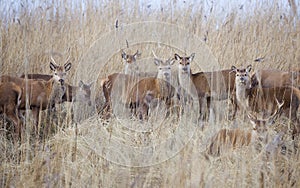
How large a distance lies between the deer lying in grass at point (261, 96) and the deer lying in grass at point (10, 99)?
2653 mm

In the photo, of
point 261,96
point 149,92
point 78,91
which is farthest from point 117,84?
point 261,96

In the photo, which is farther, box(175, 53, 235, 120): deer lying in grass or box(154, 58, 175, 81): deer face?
box(154, 58, 175, 81): deer face

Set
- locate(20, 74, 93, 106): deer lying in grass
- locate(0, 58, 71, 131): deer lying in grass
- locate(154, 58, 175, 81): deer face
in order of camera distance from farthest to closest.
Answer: locate(154, 58, 175, 81): deer face, locate(20, 74, 93, 106): deer lying in grass, locate(0, 58, 71, 131): deer lying in grass

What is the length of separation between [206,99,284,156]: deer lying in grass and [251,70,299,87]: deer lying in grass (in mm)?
1562

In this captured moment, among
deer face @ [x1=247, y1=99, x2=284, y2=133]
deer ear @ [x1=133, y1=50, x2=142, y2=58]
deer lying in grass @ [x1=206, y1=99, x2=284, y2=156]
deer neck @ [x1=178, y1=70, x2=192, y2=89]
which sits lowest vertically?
deer lying in grass @ [x1=206, y1=99, x2=284, y2=156]

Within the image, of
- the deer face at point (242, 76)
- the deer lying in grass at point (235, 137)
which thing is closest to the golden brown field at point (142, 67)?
the deer lying in grass at point (235, 137)

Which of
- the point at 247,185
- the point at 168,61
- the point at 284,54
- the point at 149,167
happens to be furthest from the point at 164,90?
the point at 247,185

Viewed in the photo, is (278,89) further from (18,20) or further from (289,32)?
(18,20)

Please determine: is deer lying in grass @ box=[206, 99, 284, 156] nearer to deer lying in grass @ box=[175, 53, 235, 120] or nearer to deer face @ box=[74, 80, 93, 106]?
deer lying in grass @ box=[175, 53, 235, 120]

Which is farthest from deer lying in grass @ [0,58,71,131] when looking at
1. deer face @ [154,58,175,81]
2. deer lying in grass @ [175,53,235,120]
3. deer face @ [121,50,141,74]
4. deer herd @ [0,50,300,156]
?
deer lying in grass @ [175,53,235,120]

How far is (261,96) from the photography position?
6.07 metres

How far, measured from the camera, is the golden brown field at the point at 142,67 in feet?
12.8

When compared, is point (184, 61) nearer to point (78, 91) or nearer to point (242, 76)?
point (242, 76)

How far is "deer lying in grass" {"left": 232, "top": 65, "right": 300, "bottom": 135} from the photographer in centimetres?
602
